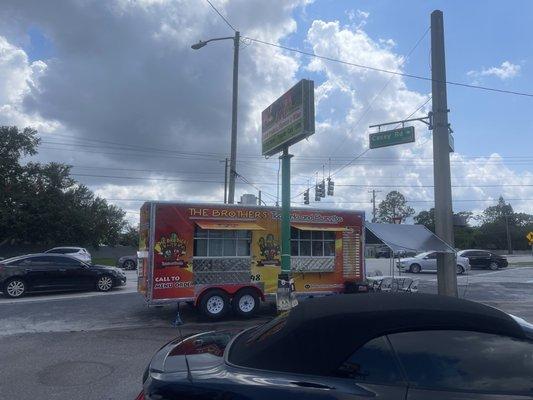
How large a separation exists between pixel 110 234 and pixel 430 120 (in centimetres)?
5466

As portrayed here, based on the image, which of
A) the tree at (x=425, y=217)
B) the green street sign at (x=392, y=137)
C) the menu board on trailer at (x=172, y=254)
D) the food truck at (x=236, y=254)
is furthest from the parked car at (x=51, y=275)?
the tree at (x=425, y=217)

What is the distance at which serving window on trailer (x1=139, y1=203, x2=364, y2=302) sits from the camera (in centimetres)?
1150

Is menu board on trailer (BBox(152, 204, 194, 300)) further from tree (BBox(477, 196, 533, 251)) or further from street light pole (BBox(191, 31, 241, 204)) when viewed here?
tree (BBox(477, 196, 533, 251))

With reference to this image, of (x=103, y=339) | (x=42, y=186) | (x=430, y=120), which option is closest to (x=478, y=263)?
(x=430, y=120)

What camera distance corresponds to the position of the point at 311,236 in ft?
43.1

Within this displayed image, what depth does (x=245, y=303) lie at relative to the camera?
12086 millimetres

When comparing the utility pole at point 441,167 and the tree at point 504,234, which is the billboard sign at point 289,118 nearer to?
the utility pole at point 441,167

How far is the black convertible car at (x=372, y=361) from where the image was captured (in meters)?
2.75

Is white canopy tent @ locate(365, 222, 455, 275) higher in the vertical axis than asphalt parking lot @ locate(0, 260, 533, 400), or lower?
higher

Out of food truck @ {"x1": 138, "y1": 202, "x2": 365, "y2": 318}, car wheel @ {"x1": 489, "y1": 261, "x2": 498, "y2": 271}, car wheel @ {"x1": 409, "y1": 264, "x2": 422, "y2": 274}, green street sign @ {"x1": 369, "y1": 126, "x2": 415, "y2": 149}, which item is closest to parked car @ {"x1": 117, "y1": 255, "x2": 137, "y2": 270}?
car wheel @ {"x1": 409, "y1": 264, "x2": 422, "y2": 274}

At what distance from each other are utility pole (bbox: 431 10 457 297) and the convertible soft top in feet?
33.5

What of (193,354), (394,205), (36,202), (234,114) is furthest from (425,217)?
(193,354)

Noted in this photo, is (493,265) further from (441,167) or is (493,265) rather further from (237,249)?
(237,249)

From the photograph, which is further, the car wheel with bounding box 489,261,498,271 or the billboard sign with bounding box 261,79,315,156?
the car wheel with bounding box 489,261,498,271
